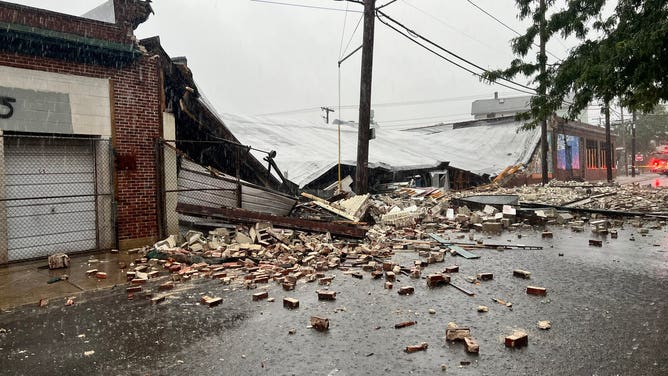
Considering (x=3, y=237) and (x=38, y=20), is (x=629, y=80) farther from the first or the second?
(x=3, y=237)

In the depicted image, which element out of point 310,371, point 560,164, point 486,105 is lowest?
point 310,371

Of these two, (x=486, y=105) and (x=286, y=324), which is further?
(x=486, y=105)

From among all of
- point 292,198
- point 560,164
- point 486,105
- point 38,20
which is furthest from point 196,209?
point 486,105

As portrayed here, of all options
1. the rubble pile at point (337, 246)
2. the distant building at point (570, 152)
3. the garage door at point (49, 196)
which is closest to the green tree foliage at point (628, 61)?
the rubble pile at point (337, 246)

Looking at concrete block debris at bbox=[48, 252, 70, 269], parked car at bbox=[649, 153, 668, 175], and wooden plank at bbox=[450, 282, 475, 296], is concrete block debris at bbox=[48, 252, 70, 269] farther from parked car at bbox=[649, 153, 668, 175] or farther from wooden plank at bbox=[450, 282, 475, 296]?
parked car at bbox=[649, 153, 668, 175]

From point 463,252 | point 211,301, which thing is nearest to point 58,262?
point 211,301

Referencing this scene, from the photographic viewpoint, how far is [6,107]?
773 cm

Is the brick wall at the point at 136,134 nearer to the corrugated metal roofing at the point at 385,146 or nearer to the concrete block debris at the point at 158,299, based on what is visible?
the concrete block debris at the point at 158,299

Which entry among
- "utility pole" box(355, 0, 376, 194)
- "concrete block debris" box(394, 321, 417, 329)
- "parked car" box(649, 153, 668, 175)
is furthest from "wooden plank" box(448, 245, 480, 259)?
"parked car" box(649, 153, 668, 175)

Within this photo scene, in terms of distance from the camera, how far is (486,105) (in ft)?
206

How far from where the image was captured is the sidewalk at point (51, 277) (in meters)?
5.67

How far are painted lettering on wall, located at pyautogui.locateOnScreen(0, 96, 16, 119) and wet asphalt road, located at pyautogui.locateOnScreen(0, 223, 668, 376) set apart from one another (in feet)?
14.0

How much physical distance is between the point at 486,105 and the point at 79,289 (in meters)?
64.0

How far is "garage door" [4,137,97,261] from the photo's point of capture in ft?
26.5
